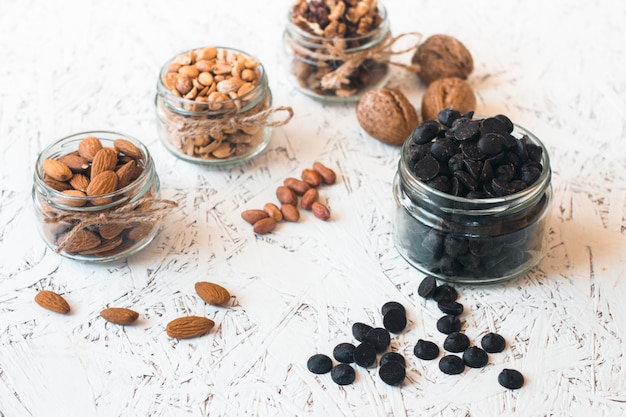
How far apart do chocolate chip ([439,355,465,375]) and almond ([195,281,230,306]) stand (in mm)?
365

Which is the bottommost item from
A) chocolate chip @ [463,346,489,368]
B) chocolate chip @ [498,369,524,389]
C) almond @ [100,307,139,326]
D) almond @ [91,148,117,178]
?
chocolate chip @ [498,369,524,389]

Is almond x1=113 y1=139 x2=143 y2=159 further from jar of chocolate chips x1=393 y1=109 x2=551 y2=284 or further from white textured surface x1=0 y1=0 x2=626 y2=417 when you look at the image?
jar of chocolate chips x1=393 y1=109 x2=551 y2=284

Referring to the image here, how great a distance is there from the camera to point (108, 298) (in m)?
1.29

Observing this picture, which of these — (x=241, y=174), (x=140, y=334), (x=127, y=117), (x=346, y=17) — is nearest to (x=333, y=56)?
(x=346, y=17)

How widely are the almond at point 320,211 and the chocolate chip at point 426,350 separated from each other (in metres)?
0.33

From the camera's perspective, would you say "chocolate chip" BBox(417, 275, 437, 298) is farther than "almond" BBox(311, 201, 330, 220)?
No

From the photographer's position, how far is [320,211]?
1.43m

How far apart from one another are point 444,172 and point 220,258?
422 millimetres

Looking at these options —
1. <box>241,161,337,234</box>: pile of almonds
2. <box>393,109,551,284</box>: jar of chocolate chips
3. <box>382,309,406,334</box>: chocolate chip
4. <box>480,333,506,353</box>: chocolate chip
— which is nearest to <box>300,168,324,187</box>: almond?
<box>241,161,337,234</box>: pile of almonds

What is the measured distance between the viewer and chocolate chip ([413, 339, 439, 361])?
1.18 m

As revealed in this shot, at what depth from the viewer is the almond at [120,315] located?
4.04 feet

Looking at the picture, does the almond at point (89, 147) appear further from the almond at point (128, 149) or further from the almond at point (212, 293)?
the almond at point (212, 293)

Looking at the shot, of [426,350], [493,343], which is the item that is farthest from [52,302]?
[493,343]

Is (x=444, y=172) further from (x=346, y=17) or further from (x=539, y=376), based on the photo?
(x=346, y=17)
